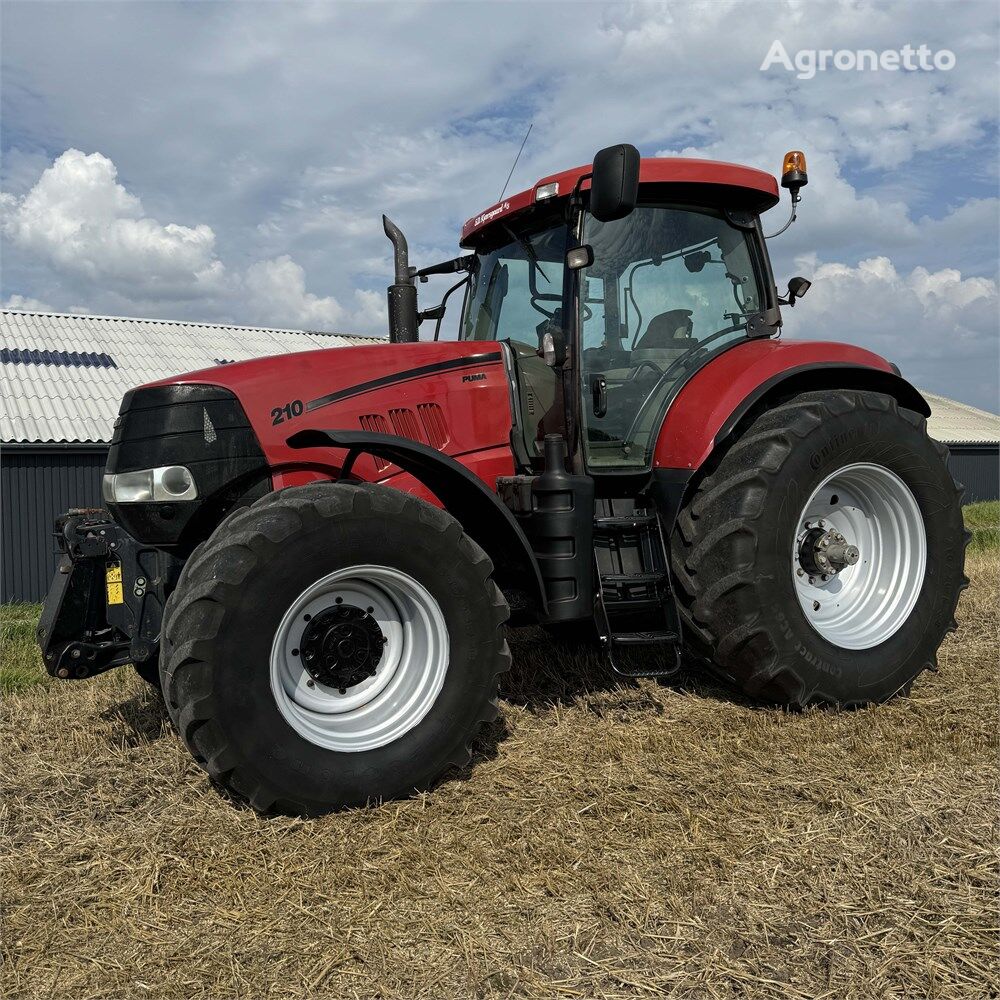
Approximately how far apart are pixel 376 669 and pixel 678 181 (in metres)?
2.68

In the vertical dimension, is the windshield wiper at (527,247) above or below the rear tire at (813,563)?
above

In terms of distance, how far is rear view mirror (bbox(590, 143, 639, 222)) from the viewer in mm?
3533

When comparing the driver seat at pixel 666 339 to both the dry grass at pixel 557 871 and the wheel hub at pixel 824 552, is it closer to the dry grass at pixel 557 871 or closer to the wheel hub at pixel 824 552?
the wheel hub at pixel 824 552

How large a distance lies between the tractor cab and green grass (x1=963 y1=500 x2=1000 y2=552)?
6903 mm

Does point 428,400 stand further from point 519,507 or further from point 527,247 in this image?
point 527,247

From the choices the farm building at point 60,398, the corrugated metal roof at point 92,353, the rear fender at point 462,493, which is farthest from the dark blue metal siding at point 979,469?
the rear fender at point 462,493

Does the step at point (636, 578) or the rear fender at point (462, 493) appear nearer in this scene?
the rear fender at point (462, 493)

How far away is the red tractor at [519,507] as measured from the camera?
3201mm

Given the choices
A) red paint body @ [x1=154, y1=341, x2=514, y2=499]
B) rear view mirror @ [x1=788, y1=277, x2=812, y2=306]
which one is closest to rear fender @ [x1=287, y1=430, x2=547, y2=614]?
red paint body @ [x1=154, y1=341, x2=514, y2=499]

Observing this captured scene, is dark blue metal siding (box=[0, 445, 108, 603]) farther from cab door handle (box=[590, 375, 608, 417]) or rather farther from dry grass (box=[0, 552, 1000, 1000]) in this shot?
cab door handle (box=[590, 375, 608, 417])

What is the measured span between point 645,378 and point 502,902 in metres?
2.53

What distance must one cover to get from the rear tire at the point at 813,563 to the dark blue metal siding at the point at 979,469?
26200mm

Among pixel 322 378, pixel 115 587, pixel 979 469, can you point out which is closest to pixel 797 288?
pixel 322 378

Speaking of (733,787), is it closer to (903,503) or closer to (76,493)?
(903,503)
